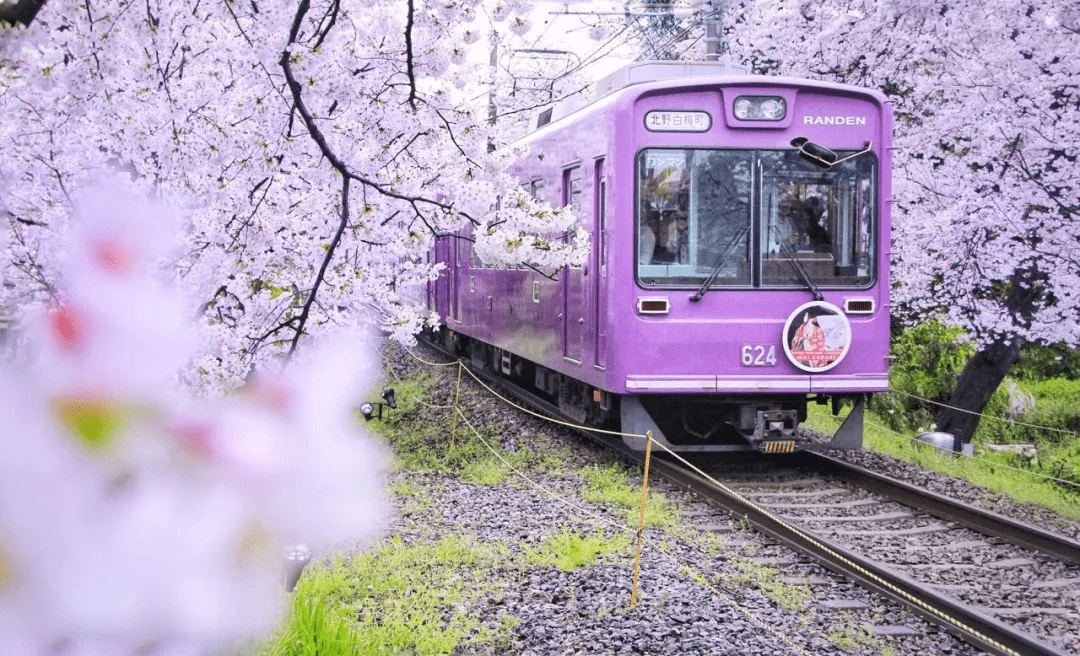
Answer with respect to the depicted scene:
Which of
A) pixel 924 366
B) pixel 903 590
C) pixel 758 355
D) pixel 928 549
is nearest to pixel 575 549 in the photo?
pixel 903 590

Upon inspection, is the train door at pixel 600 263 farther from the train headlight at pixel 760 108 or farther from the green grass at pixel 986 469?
the green grass at pixel 986 469

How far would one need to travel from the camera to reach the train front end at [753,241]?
27.5 feet

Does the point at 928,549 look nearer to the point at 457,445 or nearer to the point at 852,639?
the point at 852,639

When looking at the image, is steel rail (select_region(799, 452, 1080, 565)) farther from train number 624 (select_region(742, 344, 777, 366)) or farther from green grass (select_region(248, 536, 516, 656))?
green grass (select_region(248, 536, 516, 656))

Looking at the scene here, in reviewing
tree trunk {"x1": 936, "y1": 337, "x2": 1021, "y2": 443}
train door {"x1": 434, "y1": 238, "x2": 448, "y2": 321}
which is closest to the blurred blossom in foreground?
tree trunk {"x1": 936, "y1": 337, "x2": 1021, "y2": 443}

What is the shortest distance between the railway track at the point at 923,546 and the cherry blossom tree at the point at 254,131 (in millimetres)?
2286

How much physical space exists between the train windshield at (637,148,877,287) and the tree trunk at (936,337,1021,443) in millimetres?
5017

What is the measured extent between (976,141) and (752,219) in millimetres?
4545

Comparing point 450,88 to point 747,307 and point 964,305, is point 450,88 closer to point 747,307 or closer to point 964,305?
point 747,307

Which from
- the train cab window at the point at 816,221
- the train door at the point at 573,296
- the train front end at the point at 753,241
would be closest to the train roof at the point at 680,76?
the train front end at the point at 753,241

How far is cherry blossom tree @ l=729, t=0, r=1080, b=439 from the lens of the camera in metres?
11.1

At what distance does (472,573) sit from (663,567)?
1.04 metres

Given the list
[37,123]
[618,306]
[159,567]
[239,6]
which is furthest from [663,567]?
[37,123]

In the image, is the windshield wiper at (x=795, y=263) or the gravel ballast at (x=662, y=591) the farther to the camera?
the windshield wiper at (x=795, y=263)
